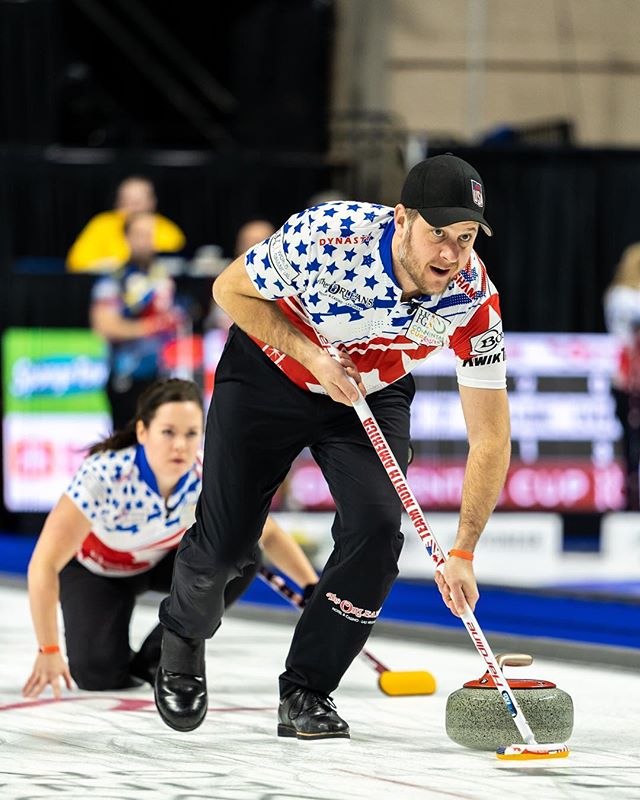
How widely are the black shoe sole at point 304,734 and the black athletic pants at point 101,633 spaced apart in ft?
2.47

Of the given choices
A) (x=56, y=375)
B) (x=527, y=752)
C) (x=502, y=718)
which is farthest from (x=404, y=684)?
(x=56, y=375)

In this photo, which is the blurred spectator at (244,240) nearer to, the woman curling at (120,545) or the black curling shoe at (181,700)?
the woman curling at (120,545)

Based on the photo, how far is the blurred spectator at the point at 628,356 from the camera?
821 centimetres

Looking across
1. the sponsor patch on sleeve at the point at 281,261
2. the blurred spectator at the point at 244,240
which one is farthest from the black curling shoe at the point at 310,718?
the blurred spectator at the point at 244,240

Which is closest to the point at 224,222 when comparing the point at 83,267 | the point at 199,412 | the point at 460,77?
the point at 83,267

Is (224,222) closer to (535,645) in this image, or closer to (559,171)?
(559,171)

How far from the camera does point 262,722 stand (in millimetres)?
3539

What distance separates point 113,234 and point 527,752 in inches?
234

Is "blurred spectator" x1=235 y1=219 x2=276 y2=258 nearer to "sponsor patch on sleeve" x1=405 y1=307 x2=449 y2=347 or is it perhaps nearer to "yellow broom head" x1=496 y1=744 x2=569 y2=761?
"sponsor patch on sleeve" x1=405 y1=307 x2=449 y2=347

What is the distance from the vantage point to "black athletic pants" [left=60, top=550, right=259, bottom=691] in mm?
4031

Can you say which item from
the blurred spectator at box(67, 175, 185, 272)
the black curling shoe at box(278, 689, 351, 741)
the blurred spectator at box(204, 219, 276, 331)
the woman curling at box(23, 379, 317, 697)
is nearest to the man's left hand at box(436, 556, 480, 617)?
the black curling shoe at box(278, 689, 351, 741)

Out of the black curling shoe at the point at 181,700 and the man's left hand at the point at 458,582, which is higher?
the man's left hand at the point at 458,582

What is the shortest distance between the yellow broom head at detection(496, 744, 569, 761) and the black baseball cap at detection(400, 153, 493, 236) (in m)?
0.99

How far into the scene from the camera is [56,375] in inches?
323
